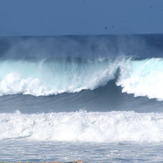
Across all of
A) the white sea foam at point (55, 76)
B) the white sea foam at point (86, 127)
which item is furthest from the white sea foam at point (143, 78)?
the white sea foam at point (86, 127)

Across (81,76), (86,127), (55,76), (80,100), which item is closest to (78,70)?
(81,76)

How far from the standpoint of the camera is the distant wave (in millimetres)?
18641

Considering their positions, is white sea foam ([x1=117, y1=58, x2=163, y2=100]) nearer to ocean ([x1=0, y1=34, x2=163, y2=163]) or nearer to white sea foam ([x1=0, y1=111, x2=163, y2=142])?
ocean ([x1=0, y1=34, x2=163, y2=163])

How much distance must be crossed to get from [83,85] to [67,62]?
2.35 metres

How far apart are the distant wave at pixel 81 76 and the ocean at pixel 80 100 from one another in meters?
0.04

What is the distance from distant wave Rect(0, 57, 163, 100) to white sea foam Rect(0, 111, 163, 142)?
5.45 metres

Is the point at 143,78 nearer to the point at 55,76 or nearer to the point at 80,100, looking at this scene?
the point at 80,100

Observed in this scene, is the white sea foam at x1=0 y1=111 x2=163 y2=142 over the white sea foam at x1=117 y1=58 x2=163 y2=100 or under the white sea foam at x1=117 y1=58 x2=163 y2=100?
under

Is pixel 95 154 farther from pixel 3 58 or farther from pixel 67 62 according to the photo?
pixel 3 58

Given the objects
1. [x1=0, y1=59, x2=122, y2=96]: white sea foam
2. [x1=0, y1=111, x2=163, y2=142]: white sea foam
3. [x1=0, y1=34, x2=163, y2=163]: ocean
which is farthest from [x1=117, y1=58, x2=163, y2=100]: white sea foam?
[x1=0, y1=111, x2=163, y2=142]: white sea foam

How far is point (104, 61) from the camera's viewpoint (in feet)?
67.4

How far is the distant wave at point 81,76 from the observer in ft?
61.2

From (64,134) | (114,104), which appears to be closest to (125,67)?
(114,104)

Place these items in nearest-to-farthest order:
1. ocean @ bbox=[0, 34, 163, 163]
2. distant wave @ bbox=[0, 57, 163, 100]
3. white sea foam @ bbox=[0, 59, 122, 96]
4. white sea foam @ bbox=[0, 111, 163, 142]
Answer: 1. ocean @ bbox=[0, 34, 163, 163]
2. white sea foam @ bbox=[0, 111, 163, 142]
3. distant wave @ bbox=[0, 57, 163, 100]
4. white sea foam @ bbox=[0, 59, 122, 96]
